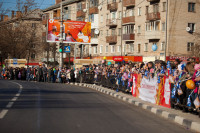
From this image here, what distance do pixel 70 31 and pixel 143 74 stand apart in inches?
966

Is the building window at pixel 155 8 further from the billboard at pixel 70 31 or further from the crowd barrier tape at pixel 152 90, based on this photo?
the crowd barrier tape at pixel 152 90

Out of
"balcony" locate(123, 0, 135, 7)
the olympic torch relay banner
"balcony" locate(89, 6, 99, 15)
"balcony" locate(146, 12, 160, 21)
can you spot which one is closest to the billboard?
"balcony" locate(146, 12, 160, 21)

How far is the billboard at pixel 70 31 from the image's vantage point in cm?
3903

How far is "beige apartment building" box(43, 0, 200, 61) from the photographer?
48.2 meters

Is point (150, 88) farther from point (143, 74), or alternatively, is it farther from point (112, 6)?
point (112, 6)

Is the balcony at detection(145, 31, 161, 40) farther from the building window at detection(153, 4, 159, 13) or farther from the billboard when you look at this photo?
the billboard

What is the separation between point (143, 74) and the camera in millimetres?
16578

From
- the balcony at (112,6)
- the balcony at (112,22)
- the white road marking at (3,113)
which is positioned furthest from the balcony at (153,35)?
the white road marking at (3,113)

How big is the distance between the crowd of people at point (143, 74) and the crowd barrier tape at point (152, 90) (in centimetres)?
24

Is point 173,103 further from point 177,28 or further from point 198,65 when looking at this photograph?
point 177,28

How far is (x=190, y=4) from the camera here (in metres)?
48.8

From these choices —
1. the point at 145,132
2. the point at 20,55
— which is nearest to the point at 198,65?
the point at 145,132

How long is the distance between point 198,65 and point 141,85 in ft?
21.5

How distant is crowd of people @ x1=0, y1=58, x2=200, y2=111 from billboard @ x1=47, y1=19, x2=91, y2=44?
372cm
